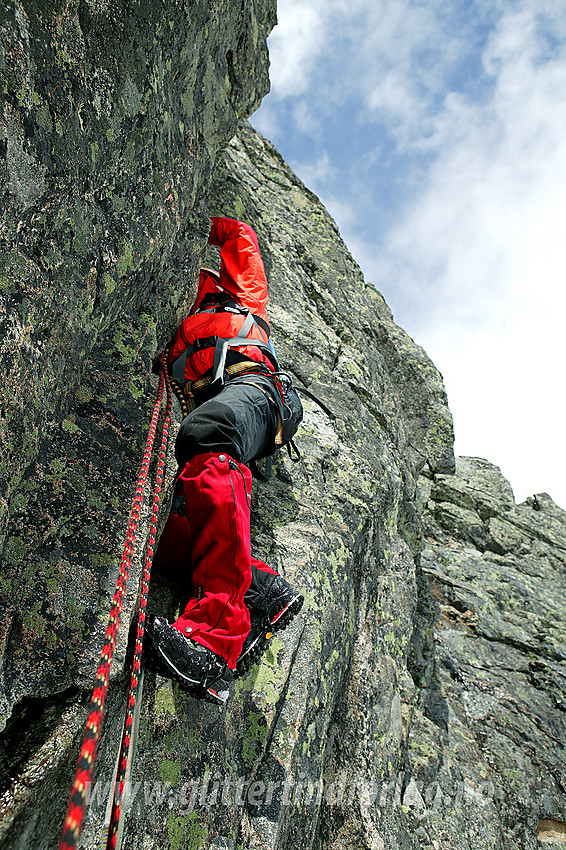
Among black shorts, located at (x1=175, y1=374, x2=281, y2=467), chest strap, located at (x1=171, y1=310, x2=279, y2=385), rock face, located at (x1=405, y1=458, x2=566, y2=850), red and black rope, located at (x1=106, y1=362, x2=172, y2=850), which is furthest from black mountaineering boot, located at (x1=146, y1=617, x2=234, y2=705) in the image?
rock face, located at (x1=405, y1=458, x2=566, y2=850)

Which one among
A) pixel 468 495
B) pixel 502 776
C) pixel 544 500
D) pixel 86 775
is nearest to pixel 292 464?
pixel 86 775

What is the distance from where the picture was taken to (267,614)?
167 inches

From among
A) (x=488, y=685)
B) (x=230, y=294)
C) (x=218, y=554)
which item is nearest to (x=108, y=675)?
(x=218, y=554)

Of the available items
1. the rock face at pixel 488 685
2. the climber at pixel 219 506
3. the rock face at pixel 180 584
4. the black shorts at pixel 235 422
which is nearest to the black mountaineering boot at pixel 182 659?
the climber at pixel 219 506

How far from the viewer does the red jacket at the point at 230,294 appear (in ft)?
17.7

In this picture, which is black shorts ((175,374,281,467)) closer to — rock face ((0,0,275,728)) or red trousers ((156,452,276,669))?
red trousers ((156,452,276,669))

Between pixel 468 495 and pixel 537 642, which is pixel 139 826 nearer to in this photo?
pixel 537 642

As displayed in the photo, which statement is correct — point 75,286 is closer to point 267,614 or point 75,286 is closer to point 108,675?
point 108,675

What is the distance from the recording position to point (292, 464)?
6.63 meters

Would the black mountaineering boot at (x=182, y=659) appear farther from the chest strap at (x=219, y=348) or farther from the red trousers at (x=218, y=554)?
the chest strap at (x=219, y=348)

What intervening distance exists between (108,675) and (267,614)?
2.02m

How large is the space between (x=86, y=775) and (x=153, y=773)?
6.47ft

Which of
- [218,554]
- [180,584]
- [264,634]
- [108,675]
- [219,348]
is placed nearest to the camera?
[108,675]

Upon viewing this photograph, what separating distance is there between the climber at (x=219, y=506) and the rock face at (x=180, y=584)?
1.36 ft
